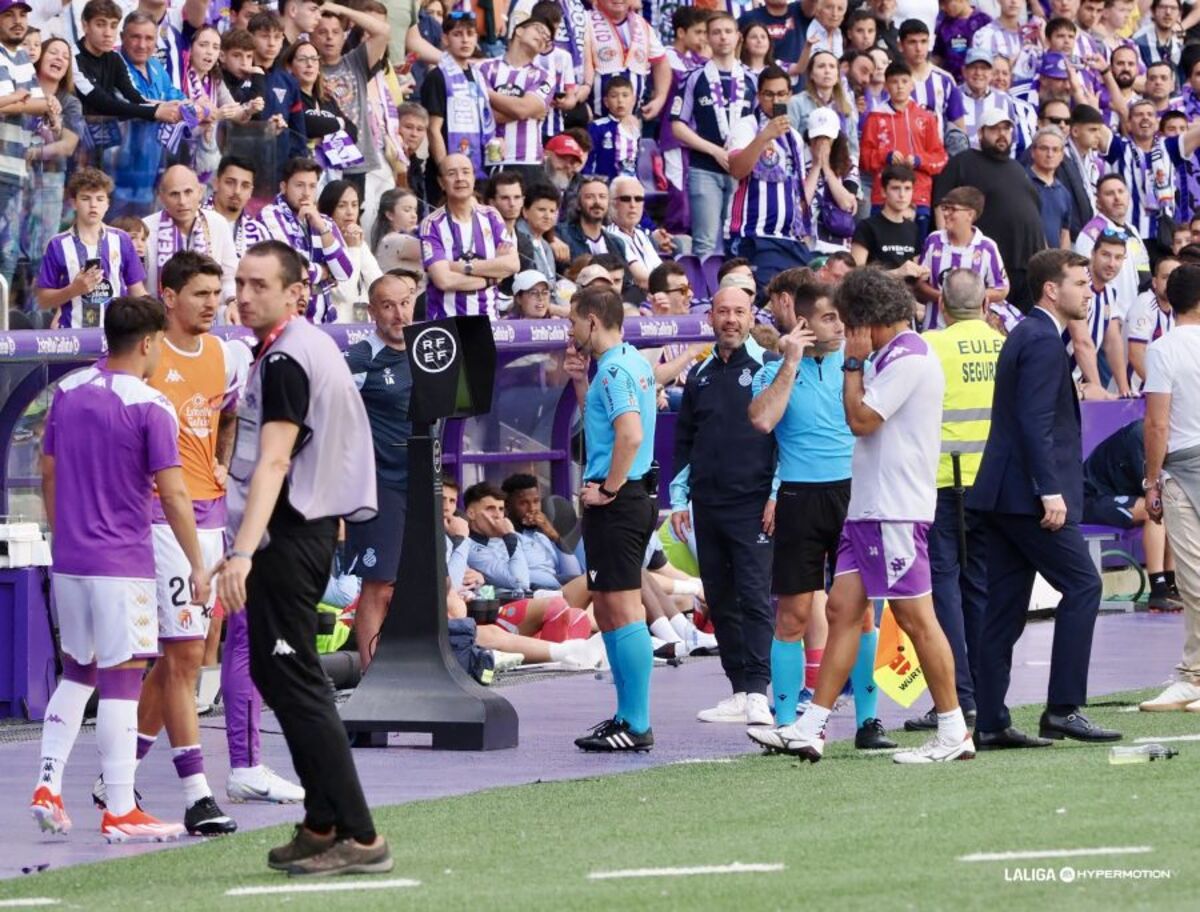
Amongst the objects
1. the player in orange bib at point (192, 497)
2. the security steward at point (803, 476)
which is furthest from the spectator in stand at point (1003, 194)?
the player in orange bib at point (192, 497)

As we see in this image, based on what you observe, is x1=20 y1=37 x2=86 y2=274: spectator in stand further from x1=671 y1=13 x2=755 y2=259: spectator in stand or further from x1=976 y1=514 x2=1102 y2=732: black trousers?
x1=671 y1=13 x2=755 y2=259: spectator in stand

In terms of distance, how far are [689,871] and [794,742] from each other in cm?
288

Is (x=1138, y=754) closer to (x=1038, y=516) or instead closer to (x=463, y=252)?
(x=1038, y=516)

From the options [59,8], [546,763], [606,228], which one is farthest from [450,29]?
[546,763]

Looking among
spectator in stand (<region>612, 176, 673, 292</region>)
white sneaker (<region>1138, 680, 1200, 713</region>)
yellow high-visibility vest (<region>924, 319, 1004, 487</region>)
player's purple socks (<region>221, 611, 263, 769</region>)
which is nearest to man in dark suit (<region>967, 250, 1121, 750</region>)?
yellow high-visibility vest (<region>924, 319, 1004, 487</region>)

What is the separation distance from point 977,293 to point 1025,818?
4.38m

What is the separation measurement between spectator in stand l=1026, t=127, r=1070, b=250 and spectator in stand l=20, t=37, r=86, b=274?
33.2ft

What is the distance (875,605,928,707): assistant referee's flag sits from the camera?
425 inches

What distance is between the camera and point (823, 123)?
21000 mm

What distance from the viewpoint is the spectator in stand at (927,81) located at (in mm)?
22672

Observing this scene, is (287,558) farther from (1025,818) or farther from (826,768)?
(826,768)

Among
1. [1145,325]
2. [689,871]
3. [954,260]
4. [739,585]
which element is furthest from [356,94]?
[689,871]

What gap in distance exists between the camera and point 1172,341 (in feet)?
38.4

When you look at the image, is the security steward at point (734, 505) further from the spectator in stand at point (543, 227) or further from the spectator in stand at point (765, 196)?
the spectator in stand at point (765, 196)
